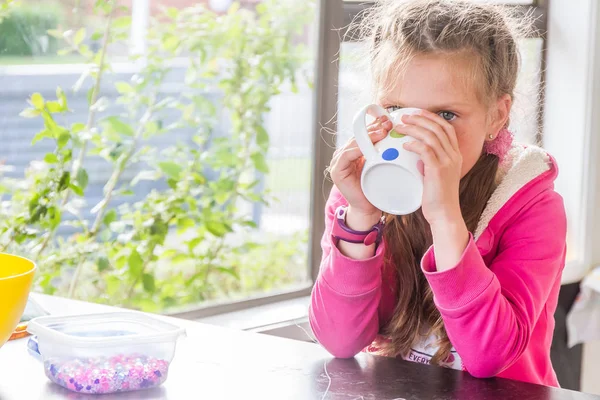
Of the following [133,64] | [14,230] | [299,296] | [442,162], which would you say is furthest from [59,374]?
[299,296]

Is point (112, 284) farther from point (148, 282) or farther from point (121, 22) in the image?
point (121, 22)

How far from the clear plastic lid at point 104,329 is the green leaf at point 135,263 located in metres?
0.97

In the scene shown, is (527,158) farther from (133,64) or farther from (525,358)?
(133,64)

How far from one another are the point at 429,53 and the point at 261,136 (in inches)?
45.9

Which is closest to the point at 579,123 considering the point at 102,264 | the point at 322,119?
the point at 322,119

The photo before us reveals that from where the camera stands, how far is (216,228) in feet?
7.48

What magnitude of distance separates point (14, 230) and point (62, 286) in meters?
0.28

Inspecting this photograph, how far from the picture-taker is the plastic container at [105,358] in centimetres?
100

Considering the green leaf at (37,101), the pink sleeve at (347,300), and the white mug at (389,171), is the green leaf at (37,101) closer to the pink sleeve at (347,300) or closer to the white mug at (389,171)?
the pink sleeve at (347,300)

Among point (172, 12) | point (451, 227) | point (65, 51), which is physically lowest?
point (451, 227)

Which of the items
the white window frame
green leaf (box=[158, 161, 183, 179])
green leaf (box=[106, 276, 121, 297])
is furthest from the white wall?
green leaf (box=[106, 276, 121, 297])

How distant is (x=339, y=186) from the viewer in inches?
50.4

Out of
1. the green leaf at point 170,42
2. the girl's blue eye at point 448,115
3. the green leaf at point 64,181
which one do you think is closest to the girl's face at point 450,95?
the girl's blue eye at point 448,115

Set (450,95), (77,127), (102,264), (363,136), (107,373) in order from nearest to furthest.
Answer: (107,373)
(363,136)
(450,95)
(77,127)
(102,264)
